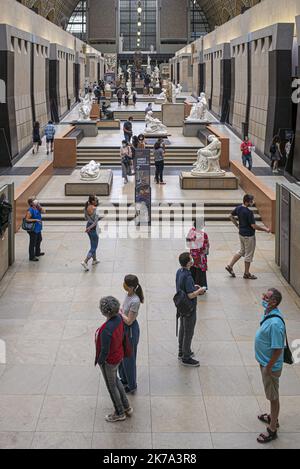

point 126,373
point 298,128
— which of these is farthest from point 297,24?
point 126,373

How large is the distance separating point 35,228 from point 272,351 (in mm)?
7133

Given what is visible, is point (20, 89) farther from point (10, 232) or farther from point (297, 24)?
point (10, 232)

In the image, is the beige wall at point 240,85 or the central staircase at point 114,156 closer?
the central staircase at point 114,156

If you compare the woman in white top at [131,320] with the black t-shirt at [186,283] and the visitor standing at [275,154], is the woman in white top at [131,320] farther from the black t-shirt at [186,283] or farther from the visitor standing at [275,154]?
the visitor standing at [275,154]

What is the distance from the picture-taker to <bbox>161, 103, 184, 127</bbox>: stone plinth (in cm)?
3700

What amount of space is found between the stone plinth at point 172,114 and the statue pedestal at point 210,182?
61.2 ft

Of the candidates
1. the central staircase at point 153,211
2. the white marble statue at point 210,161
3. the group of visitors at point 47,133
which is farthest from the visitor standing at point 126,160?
the group of visitors at point 47,133

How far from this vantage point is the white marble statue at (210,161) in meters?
18.9

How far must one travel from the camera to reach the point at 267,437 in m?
6.23

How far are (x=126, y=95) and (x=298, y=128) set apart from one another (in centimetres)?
2916

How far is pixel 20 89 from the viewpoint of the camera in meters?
26.7

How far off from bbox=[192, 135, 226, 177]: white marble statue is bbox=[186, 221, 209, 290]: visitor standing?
8922 mm

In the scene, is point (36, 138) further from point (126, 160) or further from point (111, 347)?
point (111, 347)

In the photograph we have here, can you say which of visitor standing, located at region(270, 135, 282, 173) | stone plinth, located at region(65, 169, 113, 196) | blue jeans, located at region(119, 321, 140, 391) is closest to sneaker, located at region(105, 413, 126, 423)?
blue jeans, located at region(119, 321, 140, 391)
